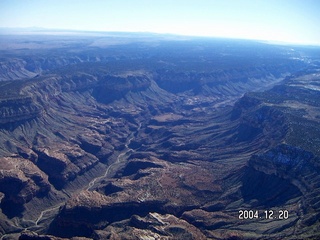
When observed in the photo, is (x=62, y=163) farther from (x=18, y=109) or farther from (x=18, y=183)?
(x=18, y=109)

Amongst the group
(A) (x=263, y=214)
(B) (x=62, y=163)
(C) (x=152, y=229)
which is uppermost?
(A) (x=263, y=214)

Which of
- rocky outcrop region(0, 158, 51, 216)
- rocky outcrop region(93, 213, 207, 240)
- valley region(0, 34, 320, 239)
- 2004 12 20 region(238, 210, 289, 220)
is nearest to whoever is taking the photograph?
rocky outcrop region(93, 213, 207, 240)

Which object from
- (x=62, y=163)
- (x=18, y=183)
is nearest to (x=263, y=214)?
(x=18, y=183)

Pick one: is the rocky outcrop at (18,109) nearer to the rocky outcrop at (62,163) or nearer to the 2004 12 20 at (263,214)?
the rocky outcrop at (62,163)

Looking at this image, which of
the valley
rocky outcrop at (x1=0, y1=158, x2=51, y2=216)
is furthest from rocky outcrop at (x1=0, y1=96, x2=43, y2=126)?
rocky outcrop at (x1=0, y1=158, x2=51, y2=216)

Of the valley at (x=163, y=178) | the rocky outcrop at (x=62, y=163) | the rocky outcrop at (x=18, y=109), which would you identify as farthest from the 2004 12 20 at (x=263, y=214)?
the rocky outcrop at (x=18, y=109)

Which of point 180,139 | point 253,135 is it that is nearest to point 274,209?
point 253,135

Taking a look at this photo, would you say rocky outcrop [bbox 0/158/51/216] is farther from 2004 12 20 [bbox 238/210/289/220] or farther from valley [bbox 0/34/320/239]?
2004 12 20 [bbox 238/210/289/220]

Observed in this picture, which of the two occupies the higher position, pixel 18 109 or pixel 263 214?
pixel 18 109

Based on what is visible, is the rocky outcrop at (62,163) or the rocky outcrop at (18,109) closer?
the rocky outcrop at (62,163)

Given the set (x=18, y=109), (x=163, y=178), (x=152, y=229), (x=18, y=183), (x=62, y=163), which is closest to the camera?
(x=152, y=229)

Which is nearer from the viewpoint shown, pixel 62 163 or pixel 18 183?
pixel 18 183

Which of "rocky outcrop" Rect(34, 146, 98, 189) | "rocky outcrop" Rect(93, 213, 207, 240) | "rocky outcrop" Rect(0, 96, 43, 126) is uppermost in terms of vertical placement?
"rocky outcrop" Rect(0, 96, 43, 126)
